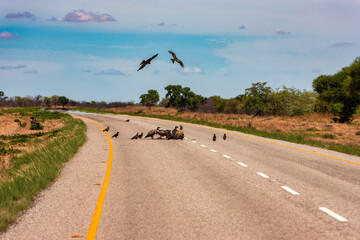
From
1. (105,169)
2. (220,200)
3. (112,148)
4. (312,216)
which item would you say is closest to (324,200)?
(312,216)

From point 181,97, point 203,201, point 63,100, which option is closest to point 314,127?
point 203,201

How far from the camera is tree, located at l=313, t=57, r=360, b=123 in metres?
43.1

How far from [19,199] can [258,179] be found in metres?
5.83

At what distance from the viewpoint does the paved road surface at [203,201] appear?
5762mm

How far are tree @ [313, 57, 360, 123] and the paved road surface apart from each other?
1273 inches

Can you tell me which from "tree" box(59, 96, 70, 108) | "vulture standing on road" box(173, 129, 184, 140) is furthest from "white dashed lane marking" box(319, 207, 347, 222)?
"tree" box(59, 96, 70, 108)

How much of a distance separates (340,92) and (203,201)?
44243 millimetres

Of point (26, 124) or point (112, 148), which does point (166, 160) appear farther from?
point (26, 124)

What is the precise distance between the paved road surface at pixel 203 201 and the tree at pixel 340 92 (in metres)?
32.3

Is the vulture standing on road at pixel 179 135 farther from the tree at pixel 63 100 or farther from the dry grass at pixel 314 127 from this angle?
the tree at pixel 63 100

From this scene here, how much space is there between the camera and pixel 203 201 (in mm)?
7637

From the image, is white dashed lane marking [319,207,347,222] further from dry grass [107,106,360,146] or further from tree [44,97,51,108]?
tree [44,97,51,108]

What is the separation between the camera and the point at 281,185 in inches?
369

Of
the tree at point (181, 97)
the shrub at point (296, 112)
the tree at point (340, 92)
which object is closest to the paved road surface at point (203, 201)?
the tree at point (340, 92)
